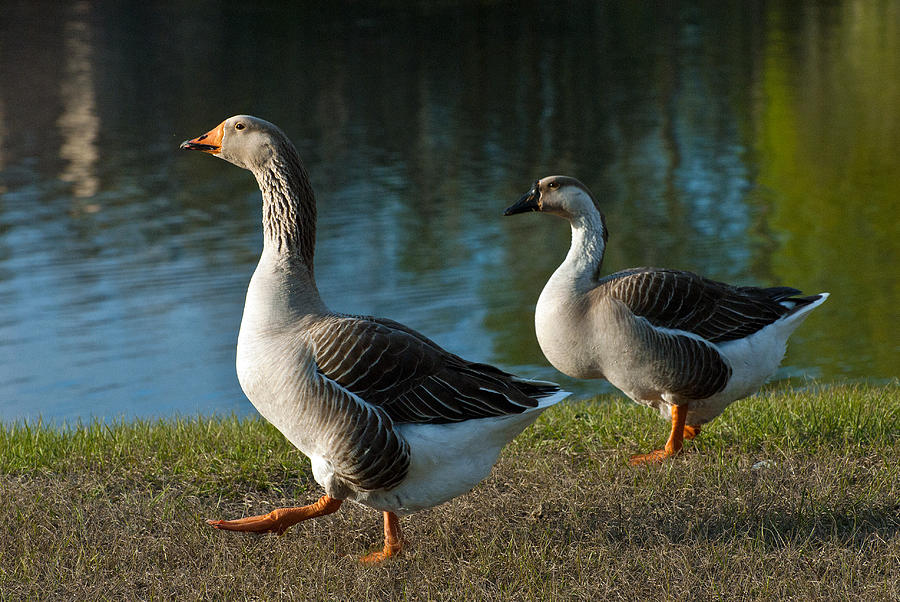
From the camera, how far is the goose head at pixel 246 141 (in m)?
5.59

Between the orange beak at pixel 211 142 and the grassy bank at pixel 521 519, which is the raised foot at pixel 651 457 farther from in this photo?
the orange beak at pixel 211 142

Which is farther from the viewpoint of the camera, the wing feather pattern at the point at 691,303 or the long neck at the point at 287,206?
the wing feather pattern at the point at 691,303

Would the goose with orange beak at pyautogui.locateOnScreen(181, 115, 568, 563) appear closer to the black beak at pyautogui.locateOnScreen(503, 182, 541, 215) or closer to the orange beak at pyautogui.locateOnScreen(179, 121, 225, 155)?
the orange beak at pyautogui.locateOnScreen(179, 121, 225, 155)

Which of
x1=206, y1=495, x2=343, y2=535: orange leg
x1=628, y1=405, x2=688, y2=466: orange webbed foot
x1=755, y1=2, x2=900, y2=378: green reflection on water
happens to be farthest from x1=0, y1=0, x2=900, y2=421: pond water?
x1=206, y1=495, x2=343, y2=535: orange leg

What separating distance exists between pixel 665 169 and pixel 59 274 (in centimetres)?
1386

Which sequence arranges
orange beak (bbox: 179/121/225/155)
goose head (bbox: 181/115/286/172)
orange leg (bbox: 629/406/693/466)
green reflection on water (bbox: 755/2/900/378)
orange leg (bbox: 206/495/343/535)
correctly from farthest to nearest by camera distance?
green reflection on water (bbox: 755/2/900/378) < orange leg (bbox: 629/406/693/466) < orange beak (bbox: 179/121/225/155) < goose head (bbox: 181/115/286/172) < orange leg (bbox: 206/495/343/535)

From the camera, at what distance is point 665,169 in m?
23.4

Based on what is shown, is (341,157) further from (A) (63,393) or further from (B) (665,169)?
(A) (63,393)

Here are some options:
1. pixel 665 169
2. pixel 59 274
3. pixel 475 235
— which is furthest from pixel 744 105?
pixel 59 274

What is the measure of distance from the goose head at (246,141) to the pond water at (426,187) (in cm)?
519

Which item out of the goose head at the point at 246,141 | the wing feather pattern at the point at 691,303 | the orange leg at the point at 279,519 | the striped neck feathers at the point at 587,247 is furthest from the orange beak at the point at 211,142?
the wing feather pattern at the point at 691,303

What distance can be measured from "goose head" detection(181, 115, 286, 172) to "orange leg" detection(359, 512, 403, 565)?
2140 mm

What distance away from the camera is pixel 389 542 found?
18.5ft

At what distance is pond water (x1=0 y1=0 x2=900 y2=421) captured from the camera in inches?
532
